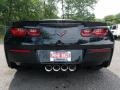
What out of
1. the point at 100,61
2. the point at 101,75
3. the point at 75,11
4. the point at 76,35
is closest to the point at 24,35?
the point at 76,35

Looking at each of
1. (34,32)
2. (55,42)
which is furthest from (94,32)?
(34,32)

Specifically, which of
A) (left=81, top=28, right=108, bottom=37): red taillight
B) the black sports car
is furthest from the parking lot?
(left=81, top=28, right=108, bottom=37): red taillight

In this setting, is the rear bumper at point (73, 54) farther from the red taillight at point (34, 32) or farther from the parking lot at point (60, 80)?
the parking lot at point (60, 80)

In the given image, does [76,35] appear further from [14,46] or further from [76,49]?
[14,46]

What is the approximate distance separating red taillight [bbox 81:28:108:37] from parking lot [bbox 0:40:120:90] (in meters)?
0.82

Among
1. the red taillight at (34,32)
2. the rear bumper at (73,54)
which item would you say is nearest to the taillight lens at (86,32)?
the rear bumper at (73,54)

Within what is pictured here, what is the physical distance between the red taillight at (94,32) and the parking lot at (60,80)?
0.82 meters

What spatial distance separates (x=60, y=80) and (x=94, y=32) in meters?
1.06

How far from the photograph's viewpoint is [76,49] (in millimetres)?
4207

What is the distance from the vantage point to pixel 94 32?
4.34 m

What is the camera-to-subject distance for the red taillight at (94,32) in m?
4.27

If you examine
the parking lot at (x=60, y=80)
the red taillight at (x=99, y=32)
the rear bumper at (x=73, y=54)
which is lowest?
the parking lot at (x=60, y=80)

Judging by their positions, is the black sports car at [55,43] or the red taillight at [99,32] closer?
the black sports car at [55,43]

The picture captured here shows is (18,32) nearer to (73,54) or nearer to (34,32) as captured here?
(34,32)
